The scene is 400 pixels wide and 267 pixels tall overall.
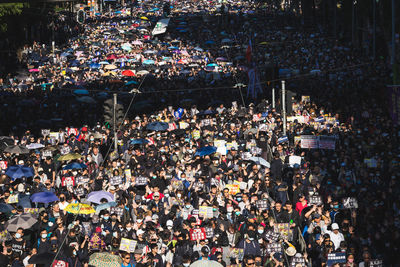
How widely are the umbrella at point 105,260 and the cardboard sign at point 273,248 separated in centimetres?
316

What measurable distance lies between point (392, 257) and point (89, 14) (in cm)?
8488

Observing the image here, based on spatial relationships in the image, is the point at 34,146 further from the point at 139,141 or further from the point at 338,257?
the point at 338,257

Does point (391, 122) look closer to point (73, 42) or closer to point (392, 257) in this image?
point (392, 257)

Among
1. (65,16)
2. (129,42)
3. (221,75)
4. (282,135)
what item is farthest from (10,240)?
(65,16)

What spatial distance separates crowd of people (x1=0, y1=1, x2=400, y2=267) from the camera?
1725 centimetres

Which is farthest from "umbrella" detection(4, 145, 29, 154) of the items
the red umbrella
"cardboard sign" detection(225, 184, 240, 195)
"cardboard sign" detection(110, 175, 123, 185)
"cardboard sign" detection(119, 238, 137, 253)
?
the red umbrella

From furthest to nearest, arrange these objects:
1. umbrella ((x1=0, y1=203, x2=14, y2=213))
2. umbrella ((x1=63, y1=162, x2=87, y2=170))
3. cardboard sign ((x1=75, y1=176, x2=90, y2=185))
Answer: umbrella ((x1=63, y1=162, x2=87, y2=170)) → cardboard sign ((x1=75, y1=176, x2=90, y2=185)) → umbrella ((x1=0, y1=203, x2=14, y2=213))

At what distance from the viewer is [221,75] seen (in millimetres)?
47625

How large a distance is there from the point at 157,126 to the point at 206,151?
200 inches

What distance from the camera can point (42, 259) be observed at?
16422 mm

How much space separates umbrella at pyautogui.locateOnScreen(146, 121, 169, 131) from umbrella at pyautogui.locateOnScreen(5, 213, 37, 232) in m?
10.2

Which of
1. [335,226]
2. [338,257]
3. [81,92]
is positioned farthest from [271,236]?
[81,92]

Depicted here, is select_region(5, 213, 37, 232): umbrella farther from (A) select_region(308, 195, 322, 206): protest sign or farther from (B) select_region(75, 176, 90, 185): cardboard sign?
(A) select_region(308, 195, 322, 206): protest sign

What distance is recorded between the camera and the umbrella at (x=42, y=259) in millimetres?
16344
